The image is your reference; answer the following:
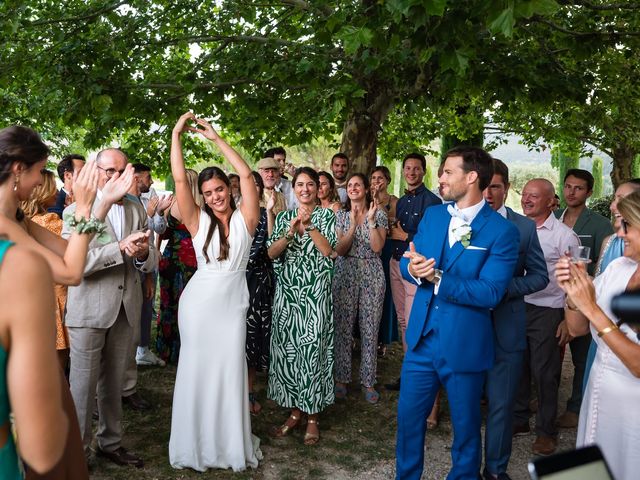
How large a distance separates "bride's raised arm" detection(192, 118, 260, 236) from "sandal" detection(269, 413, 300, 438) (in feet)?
6.23

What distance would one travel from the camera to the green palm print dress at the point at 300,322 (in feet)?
17.7

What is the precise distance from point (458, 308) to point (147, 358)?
4.73 meters

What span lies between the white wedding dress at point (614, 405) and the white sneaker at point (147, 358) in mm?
5271

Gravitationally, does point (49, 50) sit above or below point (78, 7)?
below

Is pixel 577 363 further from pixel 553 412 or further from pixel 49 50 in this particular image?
pixel 49 50

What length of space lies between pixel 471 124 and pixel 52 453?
16.7 meters

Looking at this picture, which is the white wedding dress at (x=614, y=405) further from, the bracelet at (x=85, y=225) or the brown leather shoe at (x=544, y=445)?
the bracelet at (x=85, y=225)

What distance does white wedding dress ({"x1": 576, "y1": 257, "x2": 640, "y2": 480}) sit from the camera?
9.60 ft

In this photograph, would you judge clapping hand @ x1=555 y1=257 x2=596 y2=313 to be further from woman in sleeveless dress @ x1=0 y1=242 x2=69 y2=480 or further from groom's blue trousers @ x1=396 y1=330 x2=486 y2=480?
woman in sleeveless dress @ x1=0 y1=242 x2=69 y2=480

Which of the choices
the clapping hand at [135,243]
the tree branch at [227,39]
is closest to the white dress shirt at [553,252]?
the clapping hand at [135,243]

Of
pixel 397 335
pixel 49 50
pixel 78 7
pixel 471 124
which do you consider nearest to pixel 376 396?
pixel 397 335

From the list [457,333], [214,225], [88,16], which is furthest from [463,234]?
[88,16]

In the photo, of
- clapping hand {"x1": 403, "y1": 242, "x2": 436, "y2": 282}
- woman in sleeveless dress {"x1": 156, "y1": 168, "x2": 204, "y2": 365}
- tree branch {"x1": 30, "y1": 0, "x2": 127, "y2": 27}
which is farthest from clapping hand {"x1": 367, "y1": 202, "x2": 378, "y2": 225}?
tree branch {"x1": 30, "y1": 0, "x2": 127, "y2": 27}

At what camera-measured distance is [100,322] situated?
4340 mm
